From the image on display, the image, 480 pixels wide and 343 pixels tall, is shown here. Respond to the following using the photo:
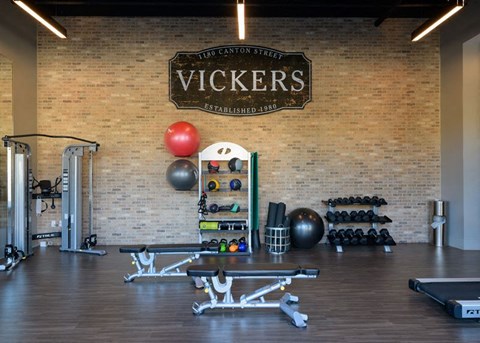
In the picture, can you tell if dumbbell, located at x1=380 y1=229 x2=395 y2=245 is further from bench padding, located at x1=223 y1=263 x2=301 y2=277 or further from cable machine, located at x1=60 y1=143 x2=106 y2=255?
cable machine, located at x1=60 y1=143 x2=106 y2=255

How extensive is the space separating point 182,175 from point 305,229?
2.23 m

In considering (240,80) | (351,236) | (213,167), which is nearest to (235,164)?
(213,167)

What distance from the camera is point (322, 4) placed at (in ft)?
21.0

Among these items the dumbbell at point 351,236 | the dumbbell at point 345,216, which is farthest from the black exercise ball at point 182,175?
the dumbbell at point 351,236

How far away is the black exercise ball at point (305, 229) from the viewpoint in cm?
670

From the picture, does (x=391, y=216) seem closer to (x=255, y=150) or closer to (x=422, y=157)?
(x=422, y=157)

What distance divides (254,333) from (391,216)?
5.04 meters

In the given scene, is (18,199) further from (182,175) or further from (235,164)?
(235,164)

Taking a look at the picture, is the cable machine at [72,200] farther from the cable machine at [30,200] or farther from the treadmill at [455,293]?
the treadmill at [455,293]

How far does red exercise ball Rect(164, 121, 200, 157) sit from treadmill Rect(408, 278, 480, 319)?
4023 millimetres

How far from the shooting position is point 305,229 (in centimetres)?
669

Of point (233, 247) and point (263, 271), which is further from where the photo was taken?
point (233, 247)

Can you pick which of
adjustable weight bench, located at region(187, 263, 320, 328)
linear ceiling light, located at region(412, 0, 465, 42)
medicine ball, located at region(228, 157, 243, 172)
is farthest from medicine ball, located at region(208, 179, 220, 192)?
linear ceiling light, located at region(412, 0, 465, 42)

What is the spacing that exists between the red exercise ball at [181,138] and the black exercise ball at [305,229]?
2.10 m
